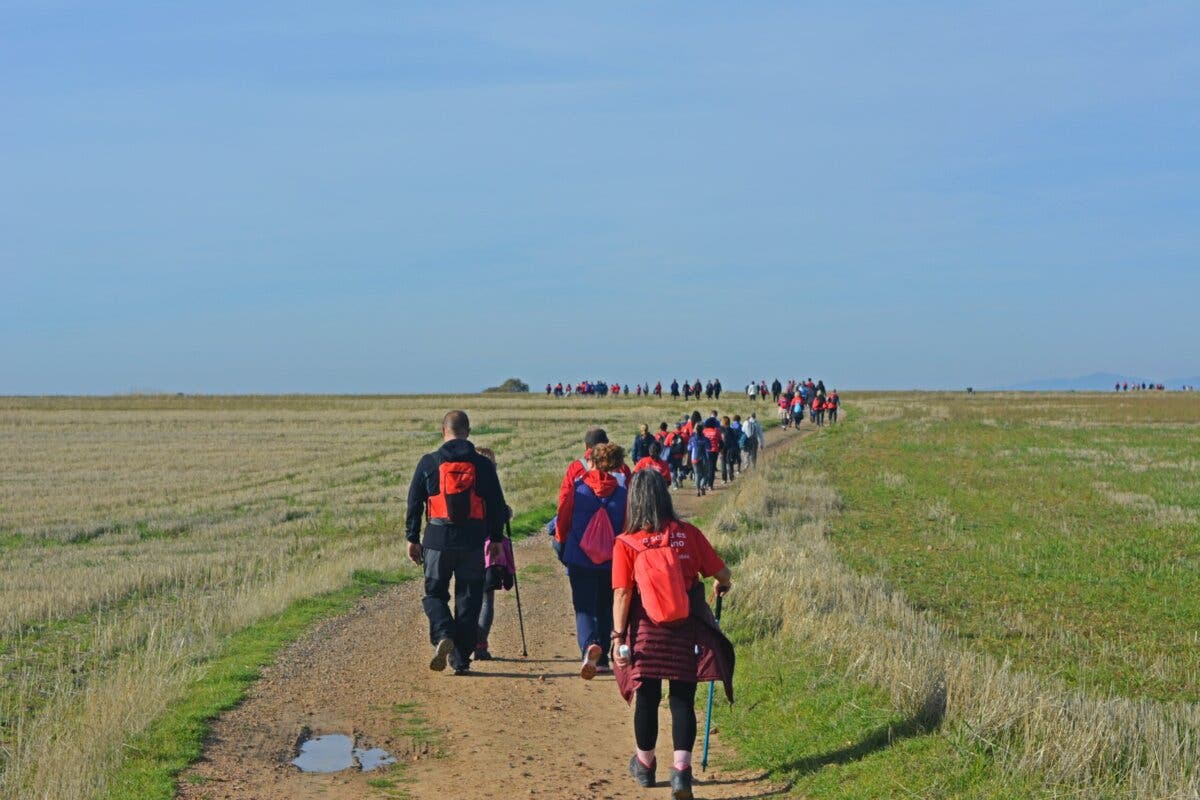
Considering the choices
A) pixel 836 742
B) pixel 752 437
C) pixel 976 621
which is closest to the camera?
pixel 836 742

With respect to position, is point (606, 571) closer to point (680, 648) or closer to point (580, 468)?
point (580, 468)

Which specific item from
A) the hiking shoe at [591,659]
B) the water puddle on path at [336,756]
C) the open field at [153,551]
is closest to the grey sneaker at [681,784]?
the hiking shoe at [591,659]

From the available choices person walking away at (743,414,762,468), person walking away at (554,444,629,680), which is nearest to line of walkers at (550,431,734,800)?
person walking away at (554,444,629,680)

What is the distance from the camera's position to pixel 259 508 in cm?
2784

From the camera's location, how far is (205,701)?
9.30m

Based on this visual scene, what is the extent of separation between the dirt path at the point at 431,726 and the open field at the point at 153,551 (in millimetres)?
763

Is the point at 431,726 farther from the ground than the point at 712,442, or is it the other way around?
the point at 712,442

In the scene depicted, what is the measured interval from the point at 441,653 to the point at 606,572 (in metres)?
1.44

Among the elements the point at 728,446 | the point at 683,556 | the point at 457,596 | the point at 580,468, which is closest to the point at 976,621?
the point at 580,468

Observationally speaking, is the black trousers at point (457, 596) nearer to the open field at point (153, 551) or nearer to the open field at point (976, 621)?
the open field at point (153, 551)

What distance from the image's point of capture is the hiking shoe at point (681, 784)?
697 centimetres

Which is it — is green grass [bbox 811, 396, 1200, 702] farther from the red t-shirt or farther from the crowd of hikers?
the red t-shirt

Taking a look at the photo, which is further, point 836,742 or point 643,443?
point 643,443

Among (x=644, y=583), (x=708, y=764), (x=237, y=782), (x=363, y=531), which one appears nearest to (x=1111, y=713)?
(x=708, y=764)
